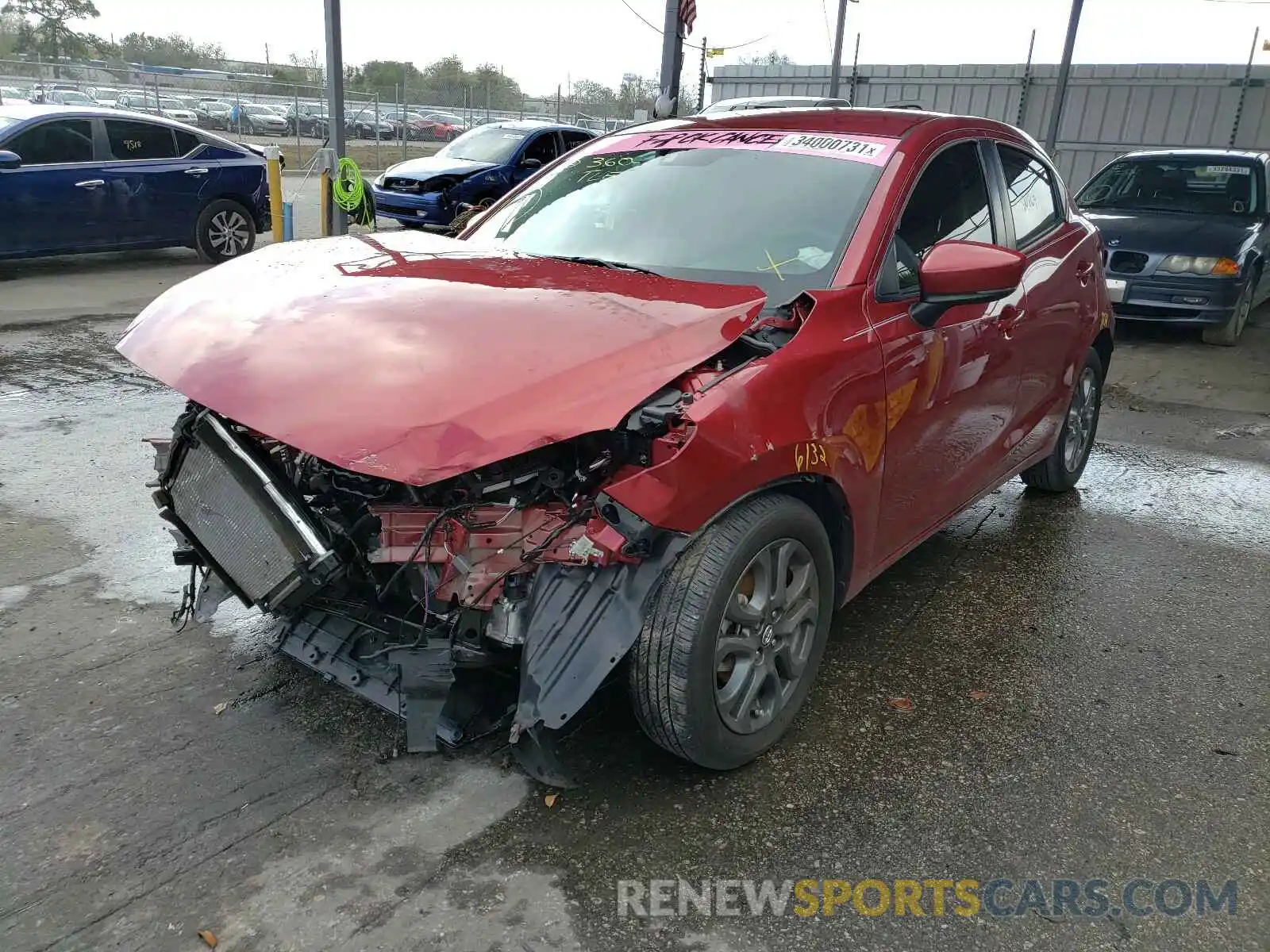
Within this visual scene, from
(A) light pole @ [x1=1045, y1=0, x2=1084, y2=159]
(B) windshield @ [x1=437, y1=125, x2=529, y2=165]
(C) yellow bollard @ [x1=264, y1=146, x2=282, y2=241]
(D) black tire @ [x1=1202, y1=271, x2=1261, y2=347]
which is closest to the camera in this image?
(D) black tire @ [x1=1202, y1=271, x2=1261, y2=347]

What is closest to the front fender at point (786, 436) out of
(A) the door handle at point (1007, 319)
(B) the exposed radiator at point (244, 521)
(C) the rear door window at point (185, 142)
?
(B) the exposed radiator at point (244, 521)

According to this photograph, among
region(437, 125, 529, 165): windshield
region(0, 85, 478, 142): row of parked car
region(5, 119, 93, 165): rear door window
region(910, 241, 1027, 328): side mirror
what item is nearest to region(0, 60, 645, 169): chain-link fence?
region(0, 85, 478, 142): row of parked car

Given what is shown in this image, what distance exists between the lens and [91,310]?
841 cm

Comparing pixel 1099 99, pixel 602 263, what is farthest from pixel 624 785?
pixel 1099 99

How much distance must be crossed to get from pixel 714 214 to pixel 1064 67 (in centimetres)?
1771

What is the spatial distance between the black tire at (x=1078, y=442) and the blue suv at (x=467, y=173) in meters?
9.13

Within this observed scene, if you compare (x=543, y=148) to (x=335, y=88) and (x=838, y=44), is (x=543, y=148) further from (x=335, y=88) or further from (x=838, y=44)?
(x=838, y=44)

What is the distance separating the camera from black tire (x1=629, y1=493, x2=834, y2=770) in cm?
239

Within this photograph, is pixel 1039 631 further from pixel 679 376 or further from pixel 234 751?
pixel 234 751

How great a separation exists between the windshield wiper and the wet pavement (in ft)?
4.39

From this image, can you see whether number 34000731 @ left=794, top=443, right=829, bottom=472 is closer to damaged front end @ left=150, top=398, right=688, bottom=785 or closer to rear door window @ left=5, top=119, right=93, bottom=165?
damaged front end @ left=150, top=398, right=688, bottom=785

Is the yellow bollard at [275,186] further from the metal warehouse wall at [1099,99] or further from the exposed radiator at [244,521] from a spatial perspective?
the metal warehouse wall at [1099,99]

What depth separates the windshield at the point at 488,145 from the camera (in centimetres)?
1352

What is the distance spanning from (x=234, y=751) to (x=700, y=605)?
1399mm
